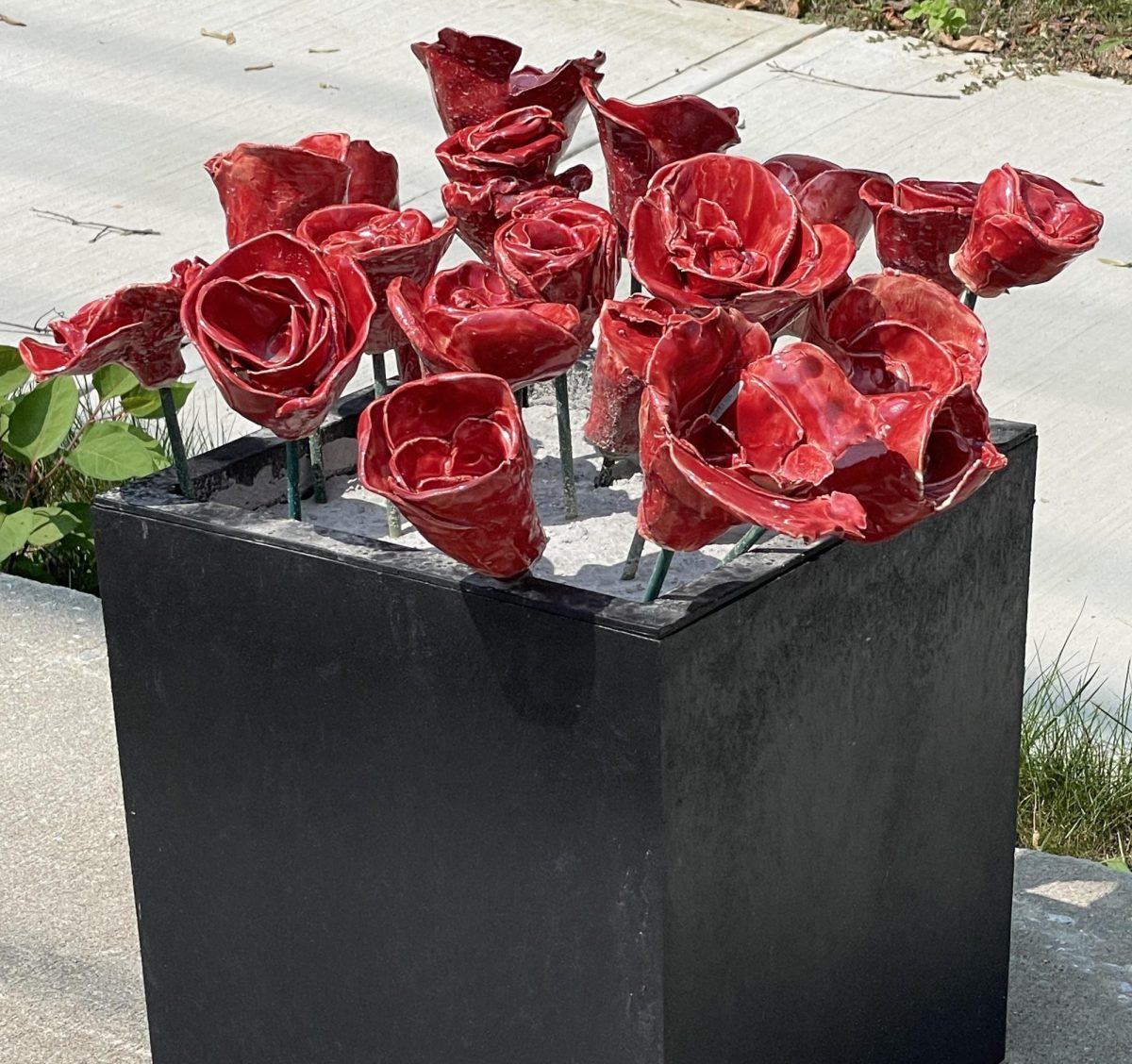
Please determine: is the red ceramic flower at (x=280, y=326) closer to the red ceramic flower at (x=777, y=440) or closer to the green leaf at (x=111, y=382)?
the red ceramic flower at (x=777, y=440)

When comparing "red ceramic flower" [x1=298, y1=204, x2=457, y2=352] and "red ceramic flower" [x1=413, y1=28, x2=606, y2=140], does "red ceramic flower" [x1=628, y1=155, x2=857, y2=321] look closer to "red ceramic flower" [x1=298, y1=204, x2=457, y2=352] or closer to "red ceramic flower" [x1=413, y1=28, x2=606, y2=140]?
"red ceramic flower" [x1=298, y1=204, x2=457, y2=352]

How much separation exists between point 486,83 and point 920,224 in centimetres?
43

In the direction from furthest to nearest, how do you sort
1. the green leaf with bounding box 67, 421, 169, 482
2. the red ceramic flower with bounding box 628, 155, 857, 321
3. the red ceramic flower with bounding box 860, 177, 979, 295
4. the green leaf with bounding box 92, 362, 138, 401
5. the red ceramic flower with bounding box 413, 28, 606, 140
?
the green leaf with bounding box 92, 362, 138, 401 → the green leaf with bounding box 67, 421, 169, 482 → the red ceramic flower with bounding box 413, 28, 606, 140 → the red ceramic flower with bounding box 860, 177, 979, 295 → the red ceramic flower with bounding box 628, 155, 857, 321

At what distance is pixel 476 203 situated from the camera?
1738 millimetres

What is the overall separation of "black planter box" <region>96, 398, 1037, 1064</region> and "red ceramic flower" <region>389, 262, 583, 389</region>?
0.51 feet

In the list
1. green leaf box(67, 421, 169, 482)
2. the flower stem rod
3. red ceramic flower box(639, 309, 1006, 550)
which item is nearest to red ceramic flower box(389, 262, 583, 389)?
red ceramic flower box(639, 309, 1006, 550)

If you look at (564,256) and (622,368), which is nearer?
(564,256)

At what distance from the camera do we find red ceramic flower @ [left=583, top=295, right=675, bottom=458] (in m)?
1.51

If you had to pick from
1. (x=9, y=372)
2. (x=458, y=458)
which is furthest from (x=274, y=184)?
(x=9, y=372)

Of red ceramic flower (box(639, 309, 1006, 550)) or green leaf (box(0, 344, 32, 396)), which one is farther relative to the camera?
green leaf (box(0, 344, 32, 396))

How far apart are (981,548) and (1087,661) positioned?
1.38 m

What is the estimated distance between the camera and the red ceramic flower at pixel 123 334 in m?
1.58

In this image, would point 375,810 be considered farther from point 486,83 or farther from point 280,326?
point 486,83

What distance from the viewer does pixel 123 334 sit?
1593 mm
